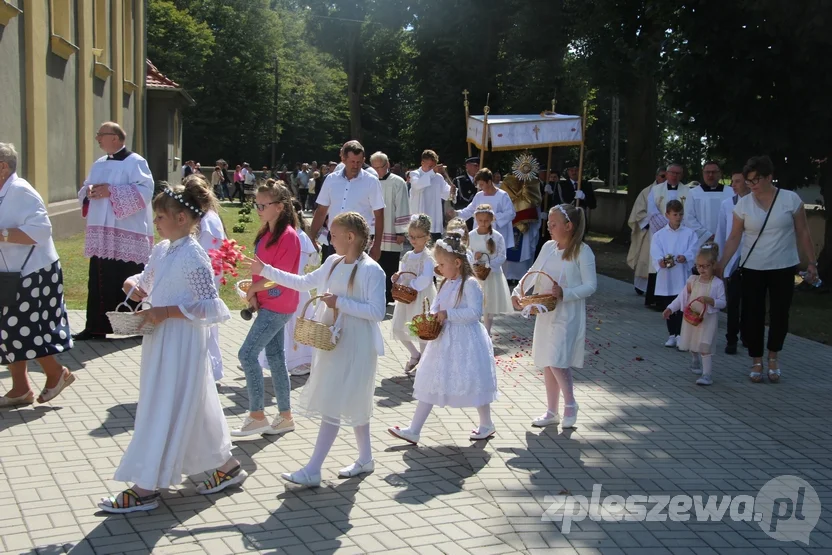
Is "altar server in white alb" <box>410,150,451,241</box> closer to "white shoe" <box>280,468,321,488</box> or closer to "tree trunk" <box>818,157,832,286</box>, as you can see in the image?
"tree trunk" <box>818,157,832,286</box>

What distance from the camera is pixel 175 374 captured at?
486 centimetres

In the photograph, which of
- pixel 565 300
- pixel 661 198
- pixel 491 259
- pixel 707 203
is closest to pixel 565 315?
pixel 565 300

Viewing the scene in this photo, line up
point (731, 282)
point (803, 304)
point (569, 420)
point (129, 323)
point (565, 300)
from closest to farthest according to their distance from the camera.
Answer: point (129, 323) → point (565, 300) → point (569, 420) → point (731, 282) → point (803, 304)

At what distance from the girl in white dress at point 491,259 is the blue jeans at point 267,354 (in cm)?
358

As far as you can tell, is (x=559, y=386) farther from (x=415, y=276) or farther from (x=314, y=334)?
(x=314, y=334)

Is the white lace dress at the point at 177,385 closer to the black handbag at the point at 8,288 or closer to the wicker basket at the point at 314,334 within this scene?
the wicker basket at the point at 314,334

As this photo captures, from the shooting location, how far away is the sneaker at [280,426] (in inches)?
253

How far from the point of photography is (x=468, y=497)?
5.35 meters

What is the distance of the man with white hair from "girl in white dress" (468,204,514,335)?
2155 mm

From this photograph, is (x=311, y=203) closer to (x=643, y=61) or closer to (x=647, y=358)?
(x=643, y=61)

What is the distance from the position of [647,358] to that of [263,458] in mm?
5288

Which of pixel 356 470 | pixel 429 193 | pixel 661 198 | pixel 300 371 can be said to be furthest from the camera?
pixel 429 193

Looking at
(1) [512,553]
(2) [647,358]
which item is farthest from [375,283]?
(2) [647,358]

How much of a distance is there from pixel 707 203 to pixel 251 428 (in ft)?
25.1
